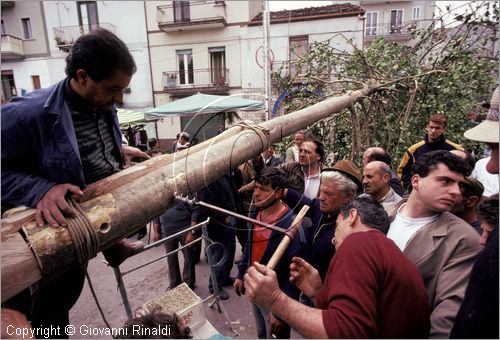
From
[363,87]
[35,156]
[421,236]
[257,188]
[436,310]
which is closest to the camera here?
[35,156]

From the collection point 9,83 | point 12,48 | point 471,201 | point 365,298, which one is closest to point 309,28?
point 471,201

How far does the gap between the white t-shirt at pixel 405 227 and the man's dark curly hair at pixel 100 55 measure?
69.9 inches

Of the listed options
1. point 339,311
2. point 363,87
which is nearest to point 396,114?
point 363,87

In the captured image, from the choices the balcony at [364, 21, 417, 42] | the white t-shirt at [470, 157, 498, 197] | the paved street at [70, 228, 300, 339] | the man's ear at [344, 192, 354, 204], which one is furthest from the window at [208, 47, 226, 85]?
the man's ear at [344, 192, 354, 204]

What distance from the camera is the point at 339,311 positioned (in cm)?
112

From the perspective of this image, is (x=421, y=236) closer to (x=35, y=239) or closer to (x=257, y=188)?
(x=257, y=188)

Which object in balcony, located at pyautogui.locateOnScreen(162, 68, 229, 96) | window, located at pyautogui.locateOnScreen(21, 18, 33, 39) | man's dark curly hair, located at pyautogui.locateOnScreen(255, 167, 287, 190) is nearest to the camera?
man's dark curly hair, located at pyautogui.locateOnScreen(255, 167, 287, 190)

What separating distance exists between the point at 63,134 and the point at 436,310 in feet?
6.05

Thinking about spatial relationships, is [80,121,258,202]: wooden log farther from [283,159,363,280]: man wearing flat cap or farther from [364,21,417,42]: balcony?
[364,21,417,42]: balcony

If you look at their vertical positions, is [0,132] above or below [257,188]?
above

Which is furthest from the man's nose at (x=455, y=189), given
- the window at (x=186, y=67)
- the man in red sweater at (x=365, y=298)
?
the window at (x=186, y=67)

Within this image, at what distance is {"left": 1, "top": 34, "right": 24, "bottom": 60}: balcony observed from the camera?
12.4 m

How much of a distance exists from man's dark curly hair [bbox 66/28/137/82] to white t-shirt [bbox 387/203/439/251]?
178 cm

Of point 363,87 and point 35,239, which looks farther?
point 363,87
